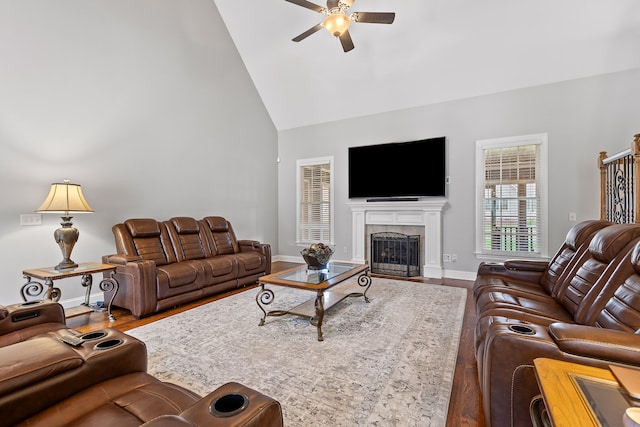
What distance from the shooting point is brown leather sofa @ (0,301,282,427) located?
904mm

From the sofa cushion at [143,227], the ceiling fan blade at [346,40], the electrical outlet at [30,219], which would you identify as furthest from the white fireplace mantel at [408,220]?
the electrical outlet at [30,219]

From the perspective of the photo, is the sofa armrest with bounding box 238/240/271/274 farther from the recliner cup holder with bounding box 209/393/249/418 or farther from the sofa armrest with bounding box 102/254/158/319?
the recliner cup holder with bounding box 209/393/249/418

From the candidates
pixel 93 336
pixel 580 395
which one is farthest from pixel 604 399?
pixel 93 336

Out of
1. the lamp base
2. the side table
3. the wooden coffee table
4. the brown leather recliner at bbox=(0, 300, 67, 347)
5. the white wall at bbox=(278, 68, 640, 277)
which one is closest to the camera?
the brown leather recliner at bbox=(0, 300, 67, 347)

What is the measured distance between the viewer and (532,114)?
15.6 ft

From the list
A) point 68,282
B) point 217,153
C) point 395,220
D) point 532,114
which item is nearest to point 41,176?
point 68,282

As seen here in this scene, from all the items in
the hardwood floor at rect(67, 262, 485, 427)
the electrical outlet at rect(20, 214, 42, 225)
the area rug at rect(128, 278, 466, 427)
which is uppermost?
the electrical outlet at rect(20, 214, 42, 225)

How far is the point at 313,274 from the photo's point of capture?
3477 millimetres

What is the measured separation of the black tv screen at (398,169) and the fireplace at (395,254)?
0.82 meters

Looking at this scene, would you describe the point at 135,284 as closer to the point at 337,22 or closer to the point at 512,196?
the point at 337,22

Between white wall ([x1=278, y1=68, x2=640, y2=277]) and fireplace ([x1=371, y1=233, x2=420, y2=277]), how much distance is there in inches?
21.7

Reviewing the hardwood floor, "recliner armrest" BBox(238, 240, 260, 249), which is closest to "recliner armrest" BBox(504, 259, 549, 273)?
the hardwood floor

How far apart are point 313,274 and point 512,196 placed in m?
3.72

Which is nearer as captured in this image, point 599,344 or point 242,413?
point 242,413
